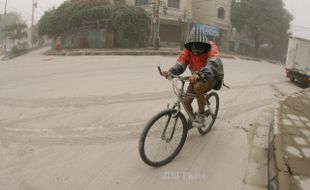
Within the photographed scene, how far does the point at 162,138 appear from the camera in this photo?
4074mm

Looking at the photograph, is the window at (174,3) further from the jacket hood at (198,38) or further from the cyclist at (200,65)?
the jacket hood at (198,38)

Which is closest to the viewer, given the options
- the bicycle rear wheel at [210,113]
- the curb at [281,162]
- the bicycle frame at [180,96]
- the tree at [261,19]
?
the curb at [281,162]

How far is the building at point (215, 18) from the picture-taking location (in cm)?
3803

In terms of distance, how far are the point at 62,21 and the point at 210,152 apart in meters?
29.4

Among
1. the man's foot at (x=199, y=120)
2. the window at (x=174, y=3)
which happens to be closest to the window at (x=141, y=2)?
the window at (x=174, y=3)

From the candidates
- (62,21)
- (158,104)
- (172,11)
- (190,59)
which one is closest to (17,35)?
(62,21)

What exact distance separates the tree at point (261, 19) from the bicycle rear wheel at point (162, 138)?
38.7 m

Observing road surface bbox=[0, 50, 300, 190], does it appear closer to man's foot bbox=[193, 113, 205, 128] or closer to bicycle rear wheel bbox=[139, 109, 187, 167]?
bicycle rear wheel bbox=[139, 109, 187, 167]

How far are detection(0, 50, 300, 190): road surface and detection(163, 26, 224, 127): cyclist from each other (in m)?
0.82

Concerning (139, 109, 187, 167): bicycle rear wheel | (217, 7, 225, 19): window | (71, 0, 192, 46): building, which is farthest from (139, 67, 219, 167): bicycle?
(217, 7, 225, 19): window

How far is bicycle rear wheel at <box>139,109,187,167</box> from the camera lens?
3820 millimetres

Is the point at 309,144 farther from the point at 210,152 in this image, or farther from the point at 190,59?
the point at 190,59

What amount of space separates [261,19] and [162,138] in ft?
131

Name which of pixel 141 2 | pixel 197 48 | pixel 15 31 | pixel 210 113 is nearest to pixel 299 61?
pixel 210 113
